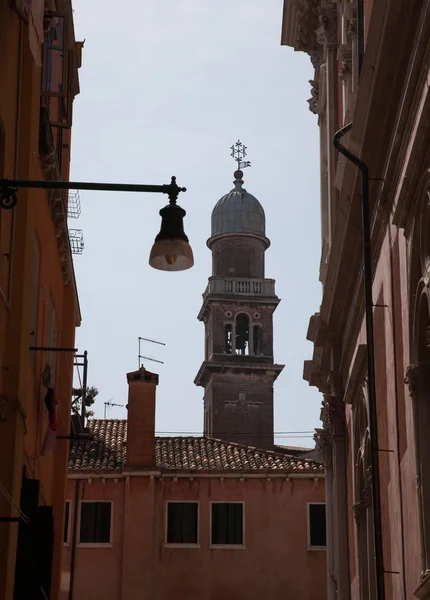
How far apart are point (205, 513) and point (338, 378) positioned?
40.5ft

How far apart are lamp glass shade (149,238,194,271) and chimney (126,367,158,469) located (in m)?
24.0

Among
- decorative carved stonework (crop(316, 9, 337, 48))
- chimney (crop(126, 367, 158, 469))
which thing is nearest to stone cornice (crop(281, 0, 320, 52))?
decorative carved stonework (crop(316, 9, 337, 48))

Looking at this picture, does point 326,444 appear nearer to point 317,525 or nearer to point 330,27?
point 330,27

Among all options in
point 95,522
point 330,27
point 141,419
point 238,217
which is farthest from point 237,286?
point 330,27

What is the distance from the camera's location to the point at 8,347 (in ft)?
37.7

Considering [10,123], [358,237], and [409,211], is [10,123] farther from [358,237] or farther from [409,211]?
[358,237]

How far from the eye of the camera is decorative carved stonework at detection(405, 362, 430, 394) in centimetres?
1188

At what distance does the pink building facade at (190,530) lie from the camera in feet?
103

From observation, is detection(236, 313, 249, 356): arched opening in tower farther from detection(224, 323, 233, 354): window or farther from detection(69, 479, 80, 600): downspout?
detection(69, 479, 80, 600): downspout

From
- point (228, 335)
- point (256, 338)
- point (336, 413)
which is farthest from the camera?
point (228, 335)

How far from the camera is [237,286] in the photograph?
216 ft

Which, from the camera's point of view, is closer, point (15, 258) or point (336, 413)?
point (15, 258)

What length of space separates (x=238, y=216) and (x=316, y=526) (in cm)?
3619

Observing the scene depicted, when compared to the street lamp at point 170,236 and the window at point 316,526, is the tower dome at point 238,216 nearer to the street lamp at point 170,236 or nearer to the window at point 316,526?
the window at point 316,526
